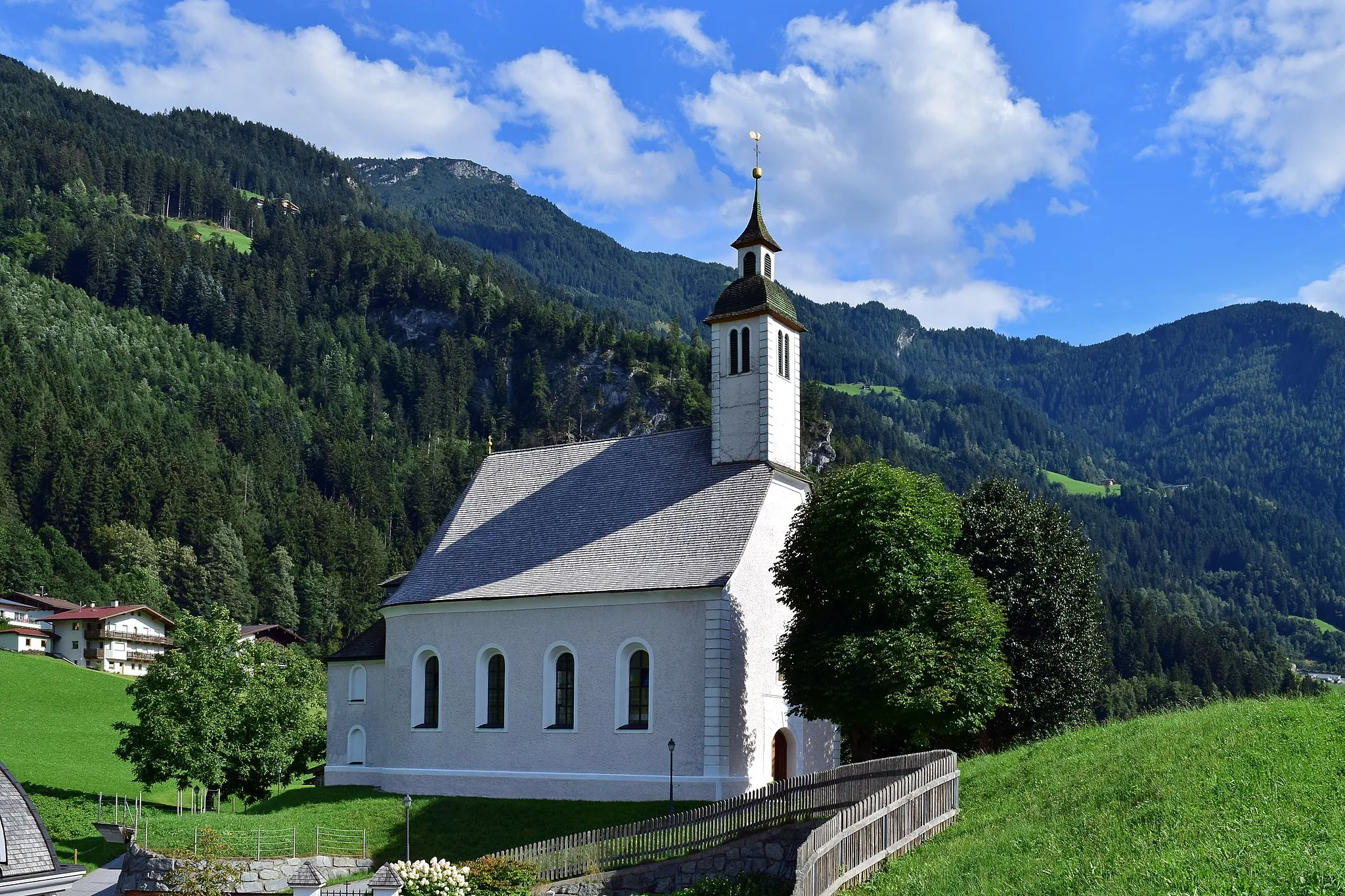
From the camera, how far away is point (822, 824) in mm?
23094

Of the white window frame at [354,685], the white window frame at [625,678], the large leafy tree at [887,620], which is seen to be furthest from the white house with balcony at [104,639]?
the large leafy tree at [887,620]

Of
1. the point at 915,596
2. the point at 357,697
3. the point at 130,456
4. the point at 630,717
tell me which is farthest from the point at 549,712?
the point at 130,456

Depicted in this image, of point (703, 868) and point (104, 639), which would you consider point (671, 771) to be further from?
point (104, 639)

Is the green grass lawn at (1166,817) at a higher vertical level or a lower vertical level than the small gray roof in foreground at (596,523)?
lower

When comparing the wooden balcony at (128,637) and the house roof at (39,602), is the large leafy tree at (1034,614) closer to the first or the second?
the wooden balcony at (128,637)

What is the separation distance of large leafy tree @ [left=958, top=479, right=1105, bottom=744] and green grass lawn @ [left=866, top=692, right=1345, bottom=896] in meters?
20.5

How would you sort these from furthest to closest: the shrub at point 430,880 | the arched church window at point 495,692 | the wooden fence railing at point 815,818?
the arched church window at point 495,692 < the shrub at point 430,880 < the wooden fence railing at point 815,818

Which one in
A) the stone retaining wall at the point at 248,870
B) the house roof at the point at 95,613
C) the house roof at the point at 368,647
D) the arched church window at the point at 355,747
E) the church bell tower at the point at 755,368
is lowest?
the stone retaining wall at the point at 248,870

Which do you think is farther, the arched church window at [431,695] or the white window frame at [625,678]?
the arched church window at [431,695]

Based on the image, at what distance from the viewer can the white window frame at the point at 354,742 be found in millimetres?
45875

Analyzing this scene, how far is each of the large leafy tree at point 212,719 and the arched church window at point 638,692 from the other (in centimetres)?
1683

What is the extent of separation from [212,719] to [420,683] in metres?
8.90

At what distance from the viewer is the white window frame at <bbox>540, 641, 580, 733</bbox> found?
4044 cm

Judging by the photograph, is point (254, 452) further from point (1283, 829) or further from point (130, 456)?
point (1283, 829)
